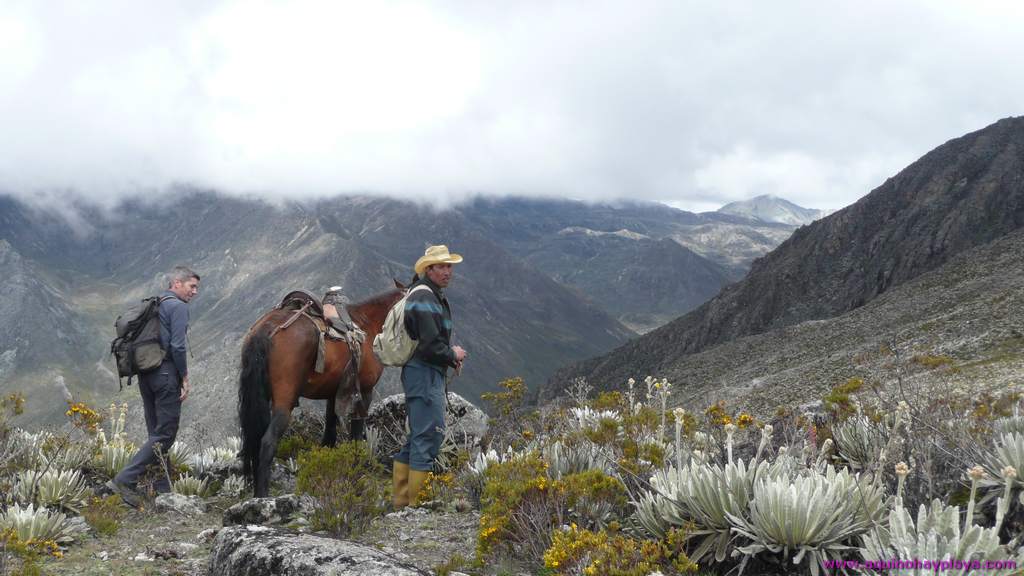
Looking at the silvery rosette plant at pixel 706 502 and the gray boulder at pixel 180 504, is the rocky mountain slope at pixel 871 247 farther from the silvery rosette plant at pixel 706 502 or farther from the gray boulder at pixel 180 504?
the silvery rosette plant at pixel 706 502

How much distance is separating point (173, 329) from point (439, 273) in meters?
2.80

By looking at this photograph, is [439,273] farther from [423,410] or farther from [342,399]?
[342,399]

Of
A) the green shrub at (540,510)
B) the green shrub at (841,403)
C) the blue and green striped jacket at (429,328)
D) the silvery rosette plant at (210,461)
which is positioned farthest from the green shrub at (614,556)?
the silvery rosette plant at (210,461)

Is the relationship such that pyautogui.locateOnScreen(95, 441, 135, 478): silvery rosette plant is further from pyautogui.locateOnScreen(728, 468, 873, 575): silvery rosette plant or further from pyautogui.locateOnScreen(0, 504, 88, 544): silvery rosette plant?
pyautogui.locateOnScreen(728, 468, 873, 575): silvery rosette plant

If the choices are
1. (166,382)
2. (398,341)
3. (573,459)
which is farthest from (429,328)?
(166,382)

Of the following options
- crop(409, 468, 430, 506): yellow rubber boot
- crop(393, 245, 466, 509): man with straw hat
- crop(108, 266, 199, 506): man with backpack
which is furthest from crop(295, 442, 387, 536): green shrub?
crop(108, 266, 199, 506): man with backpack

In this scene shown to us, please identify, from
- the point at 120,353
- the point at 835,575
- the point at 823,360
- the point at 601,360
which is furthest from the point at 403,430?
the point at 601,360

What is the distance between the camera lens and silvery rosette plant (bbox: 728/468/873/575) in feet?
10.2

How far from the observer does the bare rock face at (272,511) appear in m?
5.02

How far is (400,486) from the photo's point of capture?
6109 millimetres

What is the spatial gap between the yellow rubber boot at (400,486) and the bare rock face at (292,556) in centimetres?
229

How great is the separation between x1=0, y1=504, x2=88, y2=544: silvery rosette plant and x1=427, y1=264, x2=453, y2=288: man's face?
3423 millimetres

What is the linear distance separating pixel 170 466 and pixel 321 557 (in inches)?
200

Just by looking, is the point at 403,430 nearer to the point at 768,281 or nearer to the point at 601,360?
the point at 768,281
